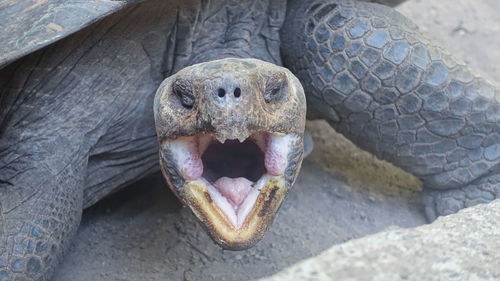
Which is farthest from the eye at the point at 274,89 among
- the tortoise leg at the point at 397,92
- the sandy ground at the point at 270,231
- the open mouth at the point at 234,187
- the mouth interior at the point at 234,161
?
the sandy ground at the point at 270,231

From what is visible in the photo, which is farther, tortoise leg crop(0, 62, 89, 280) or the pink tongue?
tortoise leg crop(0, 62, 89, 280)

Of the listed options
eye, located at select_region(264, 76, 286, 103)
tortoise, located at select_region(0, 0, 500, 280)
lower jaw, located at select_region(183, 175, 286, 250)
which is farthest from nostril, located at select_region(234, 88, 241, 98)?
lower jaw, located at select_region(183, 175, 286, 250)

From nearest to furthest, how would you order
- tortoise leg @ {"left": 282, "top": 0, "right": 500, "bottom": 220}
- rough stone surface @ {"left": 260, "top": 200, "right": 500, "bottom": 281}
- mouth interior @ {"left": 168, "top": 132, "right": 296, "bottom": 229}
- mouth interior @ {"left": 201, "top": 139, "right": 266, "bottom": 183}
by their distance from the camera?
rough stone surface @ {"left": 260, "top": 200, "right": 500, "bottom": 281}
mouth interior @ {"left": 168, "top": 132, "right": 296, "bottom": 229}
mouth interior @ {"left": 201, "top": 139, "right": 266, "bottom": 183}
tortoise leg @ {"left": 282, "top": 0, "right": 500, "bottom": 220}

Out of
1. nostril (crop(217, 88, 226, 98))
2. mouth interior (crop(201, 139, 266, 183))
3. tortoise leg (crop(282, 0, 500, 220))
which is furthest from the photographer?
tortoise leg (crop(282, 0, 500, 220))

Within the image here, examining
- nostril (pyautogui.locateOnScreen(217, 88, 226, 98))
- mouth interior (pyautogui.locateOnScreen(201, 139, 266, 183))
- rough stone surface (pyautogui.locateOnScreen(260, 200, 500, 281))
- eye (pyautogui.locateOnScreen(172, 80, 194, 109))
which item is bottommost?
mouth interior (pyautogui.locateOnScreen(201, 139, 266, 183))

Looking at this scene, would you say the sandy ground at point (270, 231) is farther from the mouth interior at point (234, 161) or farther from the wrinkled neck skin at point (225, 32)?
the wrinkled neck skin at point (225, 32)

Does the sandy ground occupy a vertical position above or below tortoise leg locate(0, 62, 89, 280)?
below

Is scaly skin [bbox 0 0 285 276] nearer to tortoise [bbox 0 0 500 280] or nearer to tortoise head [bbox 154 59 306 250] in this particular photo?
tortoise [bbox 0 0 500 280]

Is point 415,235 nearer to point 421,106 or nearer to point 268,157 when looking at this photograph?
point 268,157
